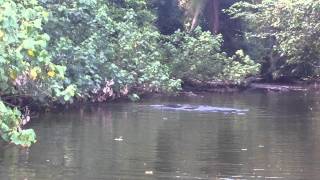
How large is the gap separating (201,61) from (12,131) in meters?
26.1

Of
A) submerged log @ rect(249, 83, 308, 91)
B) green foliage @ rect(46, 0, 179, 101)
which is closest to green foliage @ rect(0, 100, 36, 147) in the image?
green foliage @ rect(46, 0, 179, 101)

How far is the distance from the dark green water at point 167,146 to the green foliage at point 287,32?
9.94 metres

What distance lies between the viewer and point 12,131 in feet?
27.1

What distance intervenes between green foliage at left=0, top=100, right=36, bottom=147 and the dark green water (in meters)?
2.49

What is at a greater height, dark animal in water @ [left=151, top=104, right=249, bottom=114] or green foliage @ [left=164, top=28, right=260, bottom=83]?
green foliage @ [left=164, top=28, right=260, bottom=83]

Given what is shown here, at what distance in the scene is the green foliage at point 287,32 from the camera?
3394cm

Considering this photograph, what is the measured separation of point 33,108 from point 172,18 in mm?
19148

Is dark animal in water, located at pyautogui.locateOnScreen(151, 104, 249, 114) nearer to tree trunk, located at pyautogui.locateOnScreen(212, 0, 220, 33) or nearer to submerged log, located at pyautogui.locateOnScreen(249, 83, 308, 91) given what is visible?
submerged log, located at pyautogui.locateOnScreen(249, 83, 308, 91)

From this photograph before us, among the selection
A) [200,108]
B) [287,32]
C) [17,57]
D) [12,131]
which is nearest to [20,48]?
[17,57]

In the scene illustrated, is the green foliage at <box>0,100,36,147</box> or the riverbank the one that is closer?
the green foliage at <box>0,100,36,147</box>

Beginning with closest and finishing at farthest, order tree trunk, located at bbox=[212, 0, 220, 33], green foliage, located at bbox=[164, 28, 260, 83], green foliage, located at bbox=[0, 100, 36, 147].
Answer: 1. green foliage, located at bbox=[0, 100, 36, 147]
2. green foliage, located at bbox=[164, 28, 260, 83]
3. tree trunk, located at bbox=[212, 0, 220, 33]

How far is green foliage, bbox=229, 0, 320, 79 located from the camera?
3394 cm

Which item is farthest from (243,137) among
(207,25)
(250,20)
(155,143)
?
(207,25)

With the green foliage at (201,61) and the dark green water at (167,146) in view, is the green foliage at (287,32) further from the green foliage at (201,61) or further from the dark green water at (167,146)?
the dark green water at (167,146)
